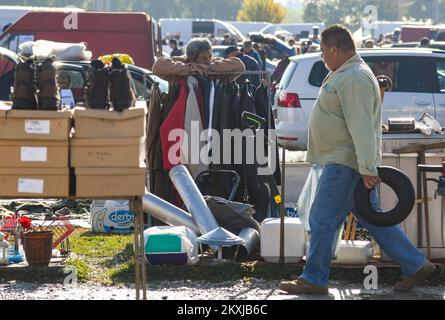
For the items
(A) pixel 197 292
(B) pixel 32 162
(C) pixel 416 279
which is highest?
(B) pixel 32 162

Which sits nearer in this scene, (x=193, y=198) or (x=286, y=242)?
(x=286, y=242)

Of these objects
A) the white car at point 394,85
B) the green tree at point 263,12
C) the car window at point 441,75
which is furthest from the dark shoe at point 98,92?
the green tree at point 263,12

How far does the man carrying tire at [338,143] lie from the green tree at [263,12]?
77.3 metres

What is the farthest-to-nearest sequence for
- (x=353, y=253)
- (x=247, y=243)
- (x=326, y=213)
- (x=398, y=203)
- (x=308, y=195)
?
(x=247, y=243), (x=353, y=253), (x=308, y=195), (x=398, y=203), (x=326, y=213)

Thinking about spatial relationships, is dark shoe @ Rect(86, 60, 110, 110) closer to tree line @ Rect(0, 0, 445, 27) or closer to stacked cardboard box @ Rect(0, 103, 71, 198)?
stacked cardboard box @ Rect(0, 103, 71, 198)

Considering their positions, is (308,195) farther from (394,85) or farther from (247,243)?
(394,85)

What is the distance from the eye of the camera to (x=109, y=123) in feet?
22.0

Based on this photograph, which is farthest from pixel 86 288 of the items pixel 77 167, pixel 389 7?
pixel 389 7

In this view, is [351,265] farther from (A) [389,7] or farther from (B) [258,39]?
(A) [389,7]

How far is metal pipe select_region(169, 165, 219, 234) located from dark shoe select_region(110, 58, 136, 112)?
236 centimetres

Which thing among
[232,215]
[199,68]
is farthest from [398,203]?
[199,68]

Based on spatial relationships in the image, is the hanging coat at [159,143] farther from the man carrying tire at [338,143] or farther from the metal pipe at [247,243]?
the man carrying tire at [338,143]

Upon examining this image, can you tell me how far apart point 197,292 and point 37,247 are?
145 cm
